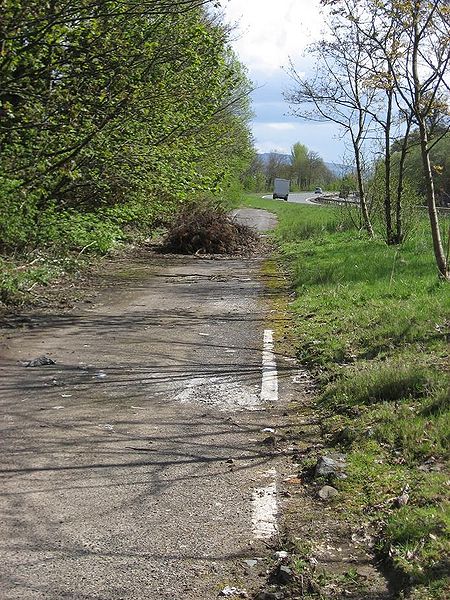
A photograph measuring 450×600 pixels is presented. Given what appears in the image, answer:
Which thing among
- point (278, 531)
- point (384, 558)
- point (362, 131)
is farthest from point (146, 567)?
point (362, 131)

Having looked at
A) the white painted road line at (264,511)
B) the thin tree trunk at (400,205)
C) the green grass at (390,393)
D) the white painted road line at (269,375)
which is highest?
the thin tree trunk at (400,205)

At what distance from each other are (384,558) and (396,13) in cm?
1110

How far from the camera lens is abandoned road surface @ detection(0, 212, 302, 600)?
4062 millimetres

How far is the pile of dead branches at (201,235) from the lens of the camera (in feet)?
85.8

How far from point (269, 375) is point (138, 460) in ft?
10.1

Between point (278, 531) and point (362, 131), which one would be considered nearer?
point (278, 531)

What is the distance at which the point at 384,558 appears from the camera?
416cm

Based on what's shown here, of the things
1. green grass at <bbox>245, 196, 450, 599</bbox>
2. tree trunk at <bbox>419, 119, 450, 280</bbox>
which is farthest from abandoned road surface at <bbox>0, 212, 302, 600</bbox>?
tree trunk at <bbox>419, 119, 450, 280</bbox>

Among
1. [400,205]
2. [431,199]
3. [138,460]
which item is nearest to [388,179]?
[400,205]

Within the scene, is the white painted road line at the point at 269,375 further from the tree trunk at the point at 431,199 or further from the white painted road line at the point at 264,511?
the tree trunk at the point at 431,199

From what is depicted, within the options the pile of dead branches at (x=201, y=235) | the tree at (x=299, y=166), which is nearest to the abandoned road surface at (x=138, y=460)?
the pile of dead branches at (x=201, y=235)

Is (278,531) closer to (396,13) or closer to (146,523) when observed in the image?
(146,523)

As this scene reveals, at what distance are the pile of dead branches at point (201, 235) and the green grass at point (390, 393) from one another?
10.7 meters

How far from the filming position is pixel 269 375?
8.58 metres
